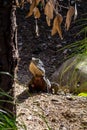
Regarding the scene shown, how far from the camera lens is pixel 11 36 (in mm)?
2727

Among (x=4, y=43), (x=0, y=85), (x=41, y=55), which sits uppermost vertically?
(x=4, y=43)

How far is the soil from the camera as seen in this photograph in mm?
3488

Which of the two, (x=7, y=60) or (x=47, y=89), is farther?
(x=47, y=89)

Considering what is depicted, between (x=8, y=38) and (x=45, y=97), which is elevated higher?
(x=8, y=38)

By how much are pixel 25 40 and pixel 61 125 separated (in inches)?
138

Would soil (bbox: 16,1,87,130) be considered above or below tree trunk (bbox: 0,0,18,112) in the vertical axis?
below

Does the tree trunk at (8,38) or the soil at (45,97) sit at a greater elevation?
the tree trunk at (8,38)

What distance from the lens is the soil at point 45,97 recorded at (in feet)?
11.4

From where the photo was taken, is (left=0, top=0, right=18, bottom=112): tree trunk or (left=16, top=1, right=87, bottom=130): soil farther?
(left=16, top=1, right=87, bottom=130): soil

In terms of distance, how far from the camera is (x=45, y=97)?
13.6 feet

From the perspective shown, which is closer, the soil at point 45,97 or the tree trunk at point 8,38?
the tree trunk at point 8,38

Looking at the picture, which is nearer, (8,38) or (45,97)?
(8,38)

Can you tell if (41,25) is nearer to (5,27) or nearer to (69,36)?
(69,36)

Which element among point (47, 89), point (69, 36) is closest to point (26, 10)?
point (69, 36)
